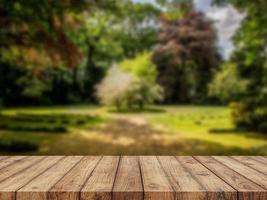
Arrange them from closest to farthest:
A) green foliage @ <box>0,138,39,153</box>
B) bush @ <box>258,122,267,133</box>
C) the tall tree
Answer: green foliage @ <box>0,138,39,153</box> → bush @ <box>258,122,267,133</box> → the tall tree

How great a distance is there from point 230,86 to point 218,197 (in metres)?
21.5

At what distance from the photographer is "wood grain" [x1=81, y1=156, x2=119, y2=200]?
119 cm

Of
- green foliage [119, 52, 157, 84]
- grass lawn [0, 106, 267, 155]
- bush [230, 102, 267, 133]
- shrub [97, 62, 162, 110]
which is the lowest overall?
grass lawn [0, 106, 267, 155]

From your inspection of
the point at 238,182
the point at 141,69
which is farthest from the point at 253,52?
the point at 141,69

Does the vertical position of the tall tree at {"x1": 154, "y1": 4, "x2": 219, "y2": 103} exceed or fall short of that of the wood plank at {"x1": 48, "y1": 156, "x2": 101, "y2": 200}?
it exceeds it

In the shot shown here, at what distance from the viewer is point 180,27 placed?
31016 millimetres

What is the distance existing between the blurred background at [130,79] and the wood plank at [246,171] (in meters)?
5.63

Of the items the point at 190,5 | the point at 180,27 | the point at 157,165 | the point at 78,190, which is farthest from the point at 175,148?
the point at 180,27

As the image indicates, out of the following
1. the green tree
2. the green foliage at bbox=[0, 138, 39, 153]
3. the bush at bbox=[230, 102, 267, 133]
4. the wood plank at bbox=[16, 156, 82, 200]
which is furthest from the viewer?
the bush at bbox=[230, 102, 267, 133]

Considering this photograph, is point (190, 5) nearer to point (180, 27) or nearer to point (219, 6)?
point (219, 6)

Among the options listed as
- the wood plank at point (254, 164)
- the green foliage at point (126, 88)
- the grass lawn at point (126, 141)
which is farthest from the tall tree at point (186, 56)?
the wood plank at point (254, 164)

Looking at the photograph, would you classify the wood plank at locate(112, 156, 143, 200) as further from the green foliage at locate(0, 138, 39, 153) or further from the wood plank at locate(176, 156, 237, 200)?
the green foliage at locate(0, 138, 39, 153)

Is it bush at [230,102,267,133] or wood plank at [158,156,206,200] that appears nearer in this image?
wood plank at [158,156,206,200]

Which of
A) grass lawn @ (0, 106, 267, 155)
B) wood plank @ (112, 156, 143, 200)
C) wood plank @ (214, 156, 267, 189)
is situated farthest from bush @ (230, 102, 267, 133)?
wood plank @ (112, 156, 143, 200)
